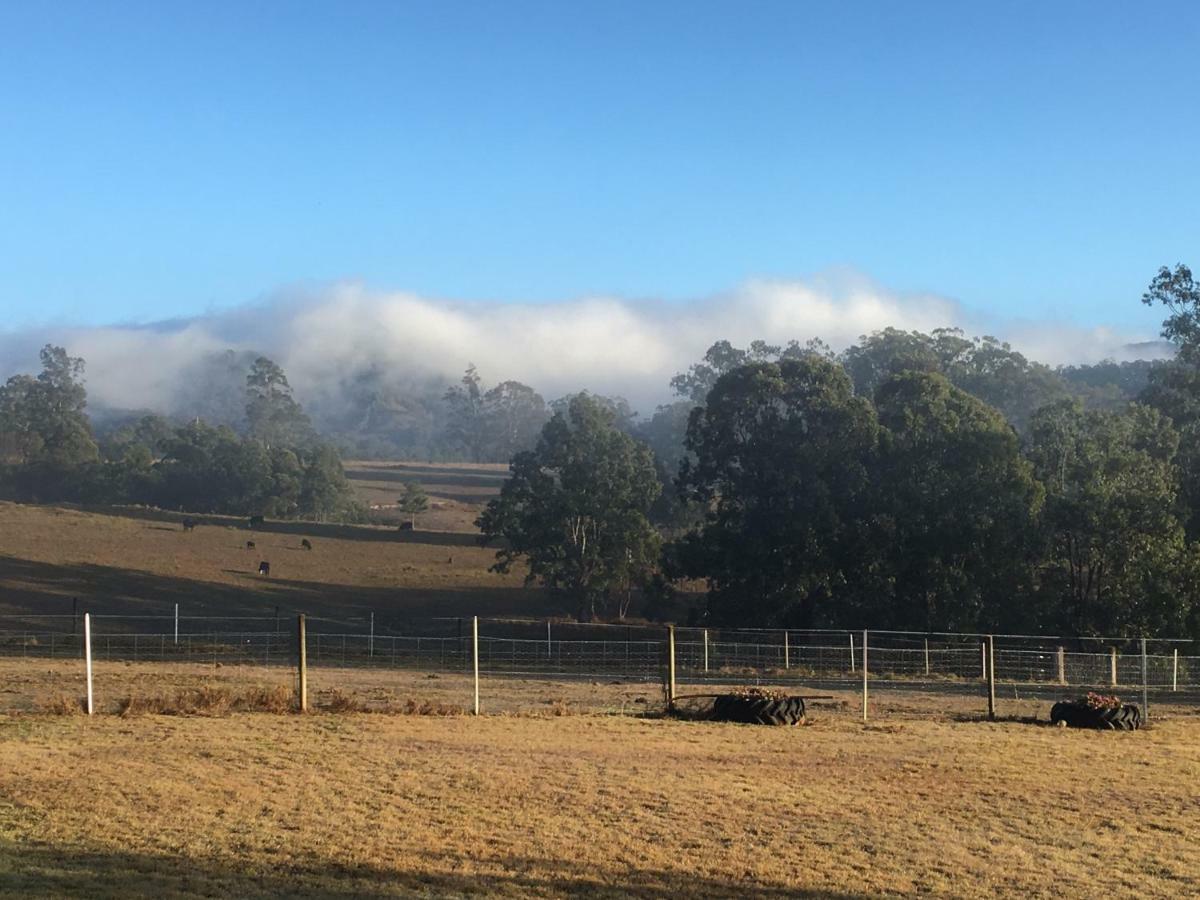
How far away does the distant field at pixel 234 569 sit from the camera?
2199 inches

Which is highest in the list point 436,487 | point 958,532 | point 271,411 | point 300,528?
point 271,411

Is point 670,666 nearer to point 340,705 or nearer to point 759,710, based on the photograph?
point 759,710

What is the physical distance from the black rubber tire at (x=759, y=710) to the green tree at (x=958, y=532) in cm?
2451

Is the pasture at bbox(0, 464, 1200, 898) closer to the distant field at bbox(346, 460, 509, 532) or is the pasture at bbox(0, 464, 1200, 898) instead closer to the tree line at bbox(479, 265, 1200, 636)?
the tree line at bbox(479, 265, 1200, 636)

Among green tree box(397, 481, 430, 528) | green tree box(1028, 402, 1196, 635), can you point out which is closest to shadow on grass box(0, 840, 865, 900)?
green tree box(1028, 402, 1196, 635)

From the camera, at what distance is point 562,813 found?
39.9ft

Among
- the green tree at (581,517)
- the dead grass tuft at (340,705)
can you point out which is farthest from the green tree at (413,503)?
the dead grass tuft at (340,705)

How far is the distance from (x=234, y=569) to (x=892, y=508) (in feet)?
109

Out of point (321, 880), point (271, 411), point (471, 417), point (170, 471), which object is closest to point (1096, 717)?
point (321, 880)

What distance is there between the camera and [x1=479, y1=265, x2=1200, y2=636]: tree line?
43594 millimetres

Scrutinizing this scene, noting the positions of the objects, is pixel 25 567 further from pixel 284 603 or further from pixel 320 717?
pixel 320 717

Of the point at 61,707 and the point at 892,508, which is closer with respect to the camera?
the point at 61,707

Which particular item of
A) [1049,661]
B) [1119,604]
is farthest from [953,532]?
[1049,661]

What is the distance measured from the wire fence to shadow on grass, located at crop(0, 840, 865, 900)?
1167cm
